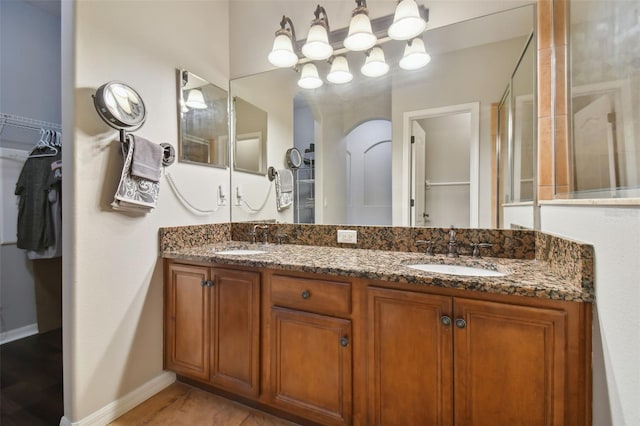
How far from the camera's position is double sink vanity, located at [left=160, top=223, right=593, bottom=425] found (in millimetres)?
978

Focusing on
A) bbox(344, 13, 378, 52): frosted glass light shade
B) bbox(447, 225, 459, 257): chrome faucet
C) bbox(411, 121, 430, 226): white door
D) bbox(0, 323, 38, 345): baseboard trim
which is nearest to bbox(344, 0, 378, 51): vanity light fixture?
bbox(344, 13, 378, 52): frosted glass light shade

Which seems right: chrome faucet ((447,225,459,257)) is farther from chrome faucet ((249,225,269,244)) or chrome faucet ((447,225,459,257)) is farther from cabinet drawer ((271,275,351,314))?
chrome faucet ((249,225,269,244))

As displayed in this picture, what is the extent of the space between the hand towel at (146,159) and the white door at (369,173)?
46.2 inches

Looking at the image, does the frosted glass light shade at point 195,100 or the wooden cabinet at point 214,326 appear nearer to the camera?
the wooden cabinet at point 214,326

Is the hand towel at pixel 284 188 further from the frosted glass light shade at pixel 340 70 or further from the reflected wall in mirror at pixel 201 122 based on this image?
the frosted glass light shade at pixel 340 70

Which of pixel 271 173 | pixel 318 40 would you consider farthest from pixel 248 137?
pixel 318 40

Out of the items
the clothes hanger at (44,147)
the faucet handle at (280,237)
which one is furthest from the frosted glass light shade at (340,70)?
the clothes hanger at (44,147)

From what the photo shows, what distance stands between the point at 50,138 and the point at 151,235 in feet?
5.70

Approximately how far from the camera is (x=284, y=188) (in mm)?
2229

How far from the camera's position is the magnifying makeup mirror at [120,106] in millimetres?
1420

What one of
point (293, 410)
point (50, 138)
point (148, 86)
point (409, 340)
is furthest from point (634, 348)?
point (50, 138)

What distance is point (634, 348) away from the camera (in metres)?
0.69

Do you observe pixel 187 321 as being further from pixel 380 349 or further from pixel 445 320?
pixel 445 320

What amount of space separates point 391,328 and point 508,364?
0.42 metres
